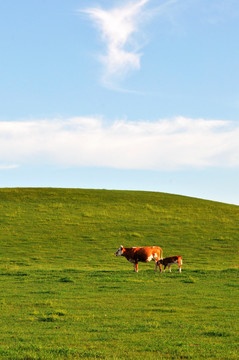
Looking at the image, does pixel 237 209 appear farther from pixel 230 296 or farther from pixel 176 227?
pixel 230 296

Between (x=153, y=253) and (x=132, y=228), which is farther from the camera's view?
(x=132, y=228)

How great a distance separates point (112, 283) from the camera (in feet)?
81.7

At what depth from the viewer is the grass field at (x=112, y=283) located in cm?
1184

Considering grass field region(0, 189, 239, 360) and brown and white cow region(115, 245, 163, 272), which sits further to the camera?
brown and white cow region(115, 245, 163, 272)

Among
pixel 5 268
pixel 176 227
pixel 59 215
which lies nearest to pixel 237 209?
pixel 176 227

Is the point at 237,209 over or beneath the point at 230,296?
over

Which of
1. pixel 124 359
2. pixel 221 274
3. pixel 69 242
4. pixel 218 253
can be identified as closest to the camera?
pixel 124 359

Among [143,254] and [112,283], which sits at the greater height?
[143,254]

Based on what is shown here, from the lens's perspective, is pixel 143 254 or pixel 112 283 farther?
pixel 143 254

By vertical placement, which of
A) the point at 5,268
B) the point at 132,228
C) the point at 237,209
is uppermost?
the point at 237,209

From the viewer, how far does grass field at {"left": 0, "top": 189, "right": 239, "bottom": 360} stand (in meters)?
11.8

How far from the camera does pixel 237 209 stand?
2687 inches

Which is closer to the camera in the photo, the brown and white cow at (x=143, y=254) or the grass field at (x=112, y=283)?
the grass field at (x=112, y=283)

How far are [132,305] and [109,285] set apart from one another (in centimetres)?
629
